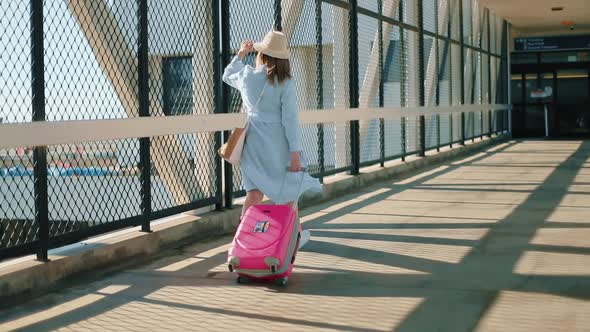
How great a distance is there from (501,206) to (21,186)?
210 inches

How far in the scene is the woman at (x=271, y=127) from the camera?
5410 mm

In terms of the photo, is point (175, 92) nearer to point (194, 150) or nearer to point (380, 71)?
point (194, 150)

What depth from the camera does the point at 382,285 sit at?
509 cm

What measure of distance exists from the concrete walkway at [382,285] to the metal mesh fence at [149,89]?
57cm

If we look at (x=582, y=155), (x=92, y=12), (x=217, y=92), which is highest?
(x=92, y=12)

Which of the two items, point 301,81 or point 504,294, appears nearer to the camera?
point 504,294

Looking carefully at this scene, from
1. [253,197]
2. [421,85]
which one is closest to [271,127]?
[253,197]

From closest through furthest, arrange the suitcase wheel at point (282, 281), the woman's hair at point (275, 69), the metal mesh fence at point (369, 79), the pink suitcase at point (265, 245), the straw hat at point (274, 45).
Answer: the pink suitcase at point (265, 245) < the suitcase wheel at point (282, 281) < the straw hat at point (274, 45) < the woman's hair at point (275, 69) < the metal mesh fence at point (369, 79)

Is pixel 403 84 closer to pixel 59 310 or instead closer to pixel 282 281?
pixel 282 281

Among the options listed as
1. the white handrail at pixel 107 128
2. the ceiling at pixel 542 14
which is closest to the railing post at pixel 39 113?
the white handrail at pixel 107 128

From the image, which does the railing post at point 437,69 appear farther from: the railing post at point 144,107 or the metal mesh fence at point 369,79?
the railing post at point 144,107

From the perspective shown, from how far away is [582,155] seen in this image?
17.9 metres

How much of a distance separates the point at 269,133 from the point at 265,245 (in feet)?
2.73

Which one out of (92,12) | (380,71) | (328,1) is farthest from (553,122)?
(92,12)
